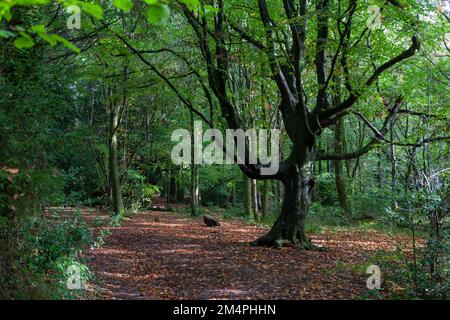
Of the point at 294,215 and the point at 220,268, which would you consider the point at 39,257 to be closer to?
the point at 220,268

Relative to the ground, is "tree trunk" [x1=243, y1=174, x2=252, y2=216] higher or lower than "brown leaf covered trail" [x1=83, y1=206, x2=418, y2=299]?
higher

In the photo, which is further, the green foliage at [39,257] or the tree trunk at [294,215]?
the tree trunk at [294,215]

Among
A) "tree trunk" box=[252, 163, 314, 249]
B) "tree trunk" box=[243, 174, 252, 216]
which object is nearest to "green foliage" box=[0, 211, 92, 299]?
"tree trunk" box=[252, 163, 314, 249]

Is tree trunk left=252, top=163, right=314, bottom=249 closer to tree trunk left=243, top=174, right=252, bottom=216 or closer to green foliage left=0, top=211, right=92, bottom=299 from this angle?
green foliage left=0, top=211, right=92, bottom=299

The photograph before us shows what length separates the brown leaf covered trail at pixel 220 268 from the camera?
623cm

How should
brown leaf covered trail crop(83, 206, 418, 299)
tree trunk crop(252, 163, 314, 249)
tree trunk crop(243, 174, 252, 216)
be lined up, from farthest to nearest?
tree trunk crop(243, 174, 252, 216) < tree trunk crop(252, 163, 314, 249) < brown leaf covered trail crop(83, 206, 418, 299)

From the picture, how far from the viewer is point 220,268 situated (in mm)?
7836

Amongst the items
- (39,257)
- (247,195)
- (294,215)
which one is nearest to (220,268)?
(294,215)

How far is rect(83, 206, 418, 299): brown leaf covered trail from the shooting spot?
245 inches

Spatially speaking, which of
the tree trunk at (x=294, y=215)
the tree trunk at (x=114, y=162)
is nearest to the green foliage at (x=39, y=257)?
the tree trunk at (x=294, y=215)

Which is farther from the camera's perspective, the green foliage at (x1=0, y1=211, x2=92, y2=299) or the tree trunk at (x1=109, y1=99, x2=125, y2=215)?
the tree trunk at (x1=109, y1=99, x2=125, y2=215)

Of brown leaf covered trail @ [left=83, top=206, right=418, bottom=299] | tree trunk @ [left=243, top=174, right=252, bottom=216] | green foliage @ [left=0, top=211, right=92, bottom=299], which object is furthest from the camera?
tree trunk @ [left=243, top=174, right=252, bottom=216]

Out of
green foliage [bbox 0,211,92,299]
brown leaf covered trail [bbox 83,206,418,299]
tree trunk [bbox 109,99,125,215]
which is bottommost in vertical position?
brown leaf covered trail [bbox 83,206,418,299]

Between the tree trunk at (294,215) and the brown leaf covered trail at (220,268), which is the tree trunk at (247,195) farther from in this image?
the tree trunk at (294,215)
